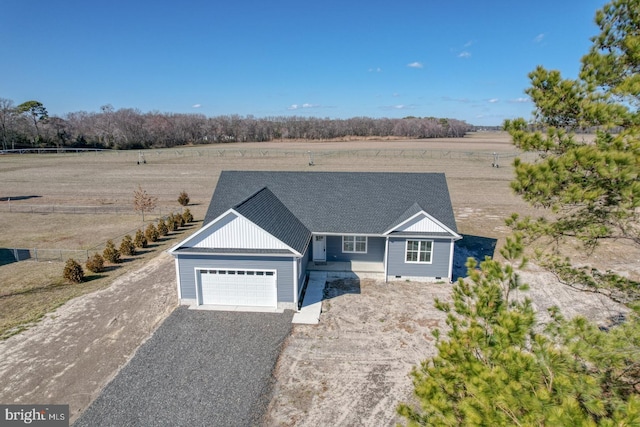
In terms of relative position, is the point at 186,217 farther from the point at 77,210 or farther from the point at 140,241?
the point at 77,210

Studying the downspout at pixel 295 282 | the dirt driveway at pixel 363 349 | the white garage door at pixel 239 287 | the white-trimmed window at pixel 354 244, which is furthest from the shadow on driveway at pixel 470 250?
the white garage door at pixel 239 287

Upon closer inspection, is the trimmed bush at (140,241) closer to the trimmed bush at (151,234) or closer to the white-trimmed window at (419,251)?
the trimmed bush at (151,234)

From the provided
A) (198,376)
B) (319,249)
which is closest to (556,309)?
(198,376)

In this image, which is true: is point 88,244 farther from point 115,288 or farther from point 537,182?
point 537,182

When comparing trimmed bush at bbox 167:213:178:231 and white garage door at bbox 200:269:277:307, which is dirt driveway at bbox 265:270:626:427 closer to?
white garage door at bbox 200:269:277:307

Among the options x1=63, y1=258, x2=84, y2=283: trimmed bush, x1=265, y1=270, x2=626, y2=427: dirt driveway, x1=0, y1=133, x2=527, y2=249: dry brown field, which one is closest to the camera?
x1=265, y1=270, x2=626, y2=427: dirt driveway

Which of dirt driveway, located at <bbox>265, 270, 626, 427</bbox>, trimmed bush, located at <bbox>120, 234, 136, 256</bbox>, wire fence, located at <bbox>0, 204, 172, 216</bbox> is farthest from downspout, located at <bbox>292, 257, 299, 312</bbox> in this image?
wire fence, located at <bbox>0, 204, 172, 216</bbox>
